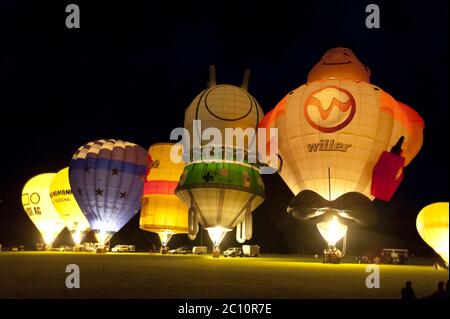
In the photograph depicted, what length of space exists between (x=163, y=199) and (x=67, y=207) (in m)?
10.0

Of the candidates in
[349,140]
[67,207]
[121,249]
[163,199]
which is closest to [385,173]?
[349,140]

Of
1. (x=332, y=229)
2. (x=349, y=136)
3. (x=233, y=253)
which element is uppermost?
(x=349, y=136)

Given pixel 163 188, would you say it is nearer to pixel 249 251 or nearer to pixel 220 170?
pixel 220 170

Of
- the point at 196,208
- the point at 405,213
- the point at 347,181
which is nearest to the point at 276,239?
the point at 405,213

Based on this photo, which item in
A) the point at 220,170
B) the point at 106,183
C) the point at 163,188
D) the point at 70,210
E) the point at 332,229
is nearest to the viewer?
the point at 332,229

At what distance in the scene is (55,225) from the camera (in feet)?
133

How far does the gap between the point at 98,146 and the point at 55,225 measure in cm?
1201

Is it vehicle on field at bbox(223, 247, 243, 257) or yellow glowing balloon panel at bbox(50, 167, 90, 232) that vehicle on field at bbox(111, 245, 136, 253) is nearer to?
yellow glowing balloon panel at bbox(50, 167, 90, 232)

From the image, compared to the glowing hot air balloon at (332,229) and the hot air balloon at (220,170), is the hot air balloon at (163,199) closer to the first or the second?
the hot air balloon at (220,170)

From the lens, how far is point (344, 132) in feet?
59.0

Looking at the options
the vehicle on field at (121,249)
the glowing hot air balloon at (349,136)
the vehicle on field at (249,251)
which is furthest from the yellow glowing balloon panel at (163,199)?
the glowing hot air balloon at (349,136)

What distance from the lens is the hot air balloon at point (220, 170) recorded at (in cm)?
2428

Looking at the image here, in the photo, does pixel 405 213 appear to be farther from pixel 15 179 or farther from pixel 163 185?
pixel 15 179
